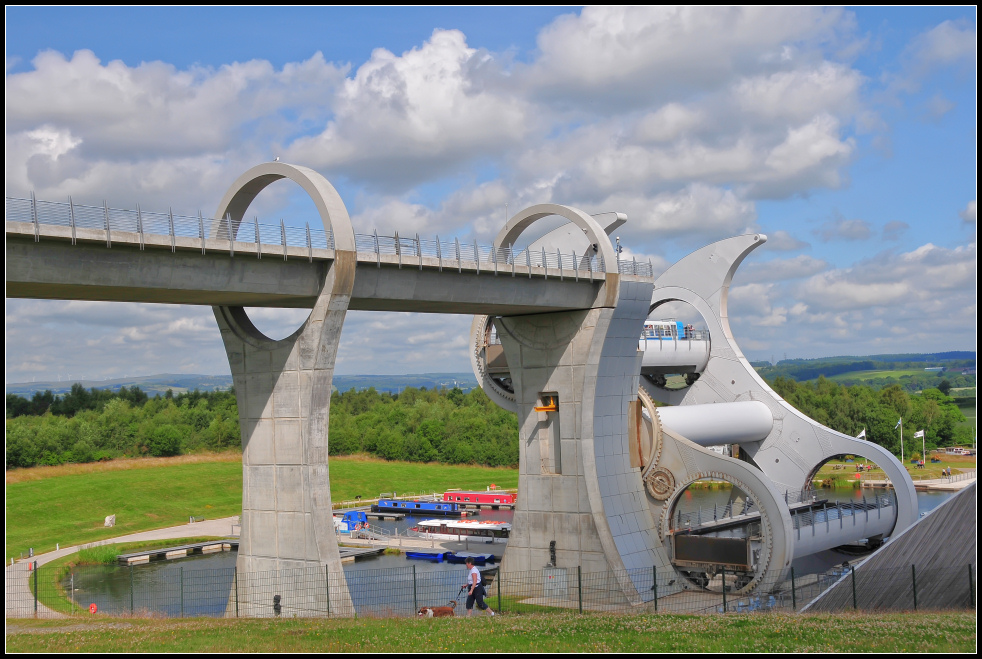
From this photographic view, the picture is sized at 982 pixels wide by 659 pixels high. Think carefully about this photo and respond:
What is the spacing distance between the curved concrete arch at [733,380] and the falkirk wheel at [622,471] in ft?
3.93

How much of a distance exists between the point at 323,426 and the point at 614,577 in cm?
1330

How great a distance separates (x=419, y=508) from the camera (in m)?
68.4

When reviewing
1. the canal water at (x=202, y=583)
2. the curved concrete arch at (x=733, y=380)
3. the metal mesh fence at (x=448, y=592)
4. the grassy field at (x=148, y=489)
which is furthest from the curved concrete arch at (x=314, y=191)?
the grassy field at (x=148, y=489)

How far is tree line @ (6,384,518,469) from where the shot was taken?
280ft

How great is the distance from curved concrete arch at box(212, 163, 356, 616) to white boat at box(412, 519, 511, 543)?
1035 inches

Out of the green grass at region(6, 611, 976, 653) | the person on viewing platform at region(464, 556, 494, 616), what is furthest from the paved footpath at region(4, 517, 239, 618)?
the person on viewing platform at region(464, 556, 494, 616)

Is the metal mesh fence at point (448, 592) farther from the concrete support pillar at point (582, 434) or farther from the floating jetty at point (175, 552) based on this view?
the floating jetty at point (175, 552)

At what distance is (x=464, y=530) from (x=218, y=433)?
50.3 m

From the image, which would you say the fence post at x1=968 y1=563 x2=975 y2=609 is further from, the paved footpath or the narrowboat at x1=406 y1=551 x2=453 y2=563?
the narrowboat at x1=406 y1=551 x2=453 y2=563

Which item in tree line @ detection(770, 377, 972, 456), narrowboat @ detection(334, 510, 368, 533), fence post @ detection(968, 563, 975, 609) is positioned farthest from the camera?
tree line @ detection(770, 377, 972, 456)

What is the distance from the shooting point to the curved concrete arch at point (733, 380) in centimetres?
4338

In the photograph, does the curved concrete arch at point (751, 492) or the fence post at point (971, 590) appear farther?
the curved concrete arch at point (751, 492)

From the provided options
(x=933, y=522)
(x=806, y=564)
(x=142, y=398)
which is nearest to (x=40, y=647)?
(x=933, y=522)

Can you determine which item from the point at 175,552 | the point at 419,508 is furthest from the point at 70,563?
the point at 419,508
